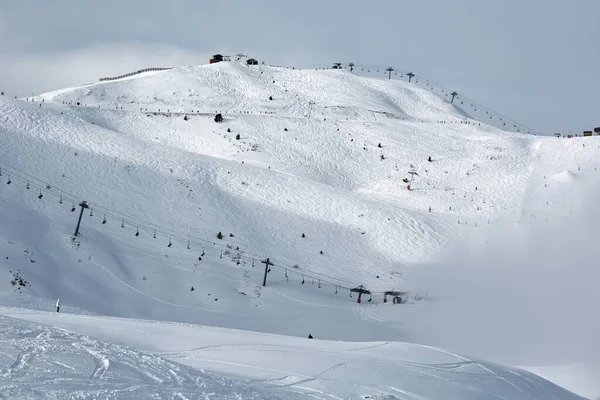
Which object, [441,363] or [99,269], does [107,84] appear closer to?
[99,269]

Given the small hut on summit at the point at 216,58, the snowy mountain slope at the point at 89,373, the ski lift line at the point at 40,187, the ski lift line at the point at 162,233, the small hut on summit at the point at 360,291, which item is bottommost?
the snowy mountain slope at the point at 89,373

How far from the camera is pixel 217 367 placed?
1742 cm

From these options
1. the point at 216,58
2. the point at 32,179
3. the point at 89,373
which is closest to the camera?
the point at 89,373

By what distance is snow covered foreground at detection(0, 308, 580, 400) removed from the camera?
14.8 metres

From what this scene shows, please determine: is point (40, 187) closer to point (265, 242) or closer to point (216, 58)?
point (265, 242)

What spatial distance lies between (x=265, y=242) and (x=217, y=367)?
29.6m

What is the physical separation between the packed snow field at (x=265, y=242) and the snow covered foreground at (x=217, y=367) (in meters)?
0.08

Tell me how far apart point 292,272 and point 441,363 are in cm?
2321

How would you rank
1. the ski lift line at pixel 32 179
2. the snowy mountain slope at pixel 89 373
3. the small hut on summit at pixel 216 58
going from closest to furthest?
the snowy mountain slope at pixel 89 373, the ski lift line at pixel 32 179, the small hut on summit at pixel 216 58

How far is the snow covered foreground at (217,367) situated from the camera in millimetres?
14820

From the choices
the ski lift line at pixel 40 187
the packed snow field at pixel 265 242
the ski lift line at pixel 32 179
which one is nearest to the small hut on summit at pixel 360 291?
the packed snow field at pixel 265 242

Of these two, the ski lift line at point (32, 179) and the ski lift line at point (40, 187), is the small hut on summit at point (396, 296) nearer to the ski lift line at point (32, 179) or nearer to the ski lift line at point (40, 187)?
the ski lift line at point (40, 187)

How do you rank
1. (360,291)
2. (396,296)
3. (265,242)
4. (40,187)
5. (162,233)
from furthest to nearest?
(265,242) → (40,187) → (162,233) → (396,296) → (360,291)

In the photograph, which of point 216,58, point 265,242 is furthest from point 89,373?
point 216,58
